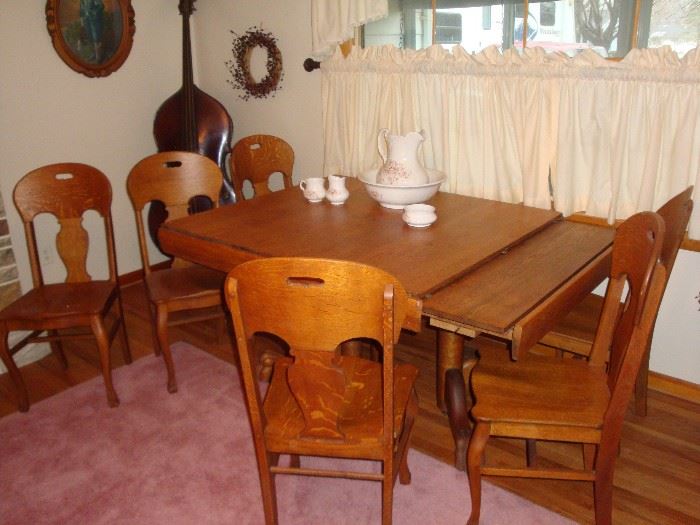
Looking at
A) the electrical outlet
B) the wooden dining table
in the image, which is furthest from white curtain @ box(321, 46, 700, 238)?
the electrical outlet

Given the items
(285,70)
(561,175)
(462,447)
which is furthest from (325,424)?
(285,70)

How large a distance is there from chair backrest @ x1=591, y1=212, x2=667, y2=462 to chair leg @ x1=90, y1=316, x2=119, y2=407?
1.73 meters

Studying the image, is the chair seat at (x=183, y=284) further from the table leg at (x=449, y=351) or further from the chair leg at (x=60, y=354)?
the table leg at (x=449, y=351)

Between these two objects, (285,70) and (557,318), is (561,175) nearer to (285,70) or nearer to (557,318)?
(557,318)

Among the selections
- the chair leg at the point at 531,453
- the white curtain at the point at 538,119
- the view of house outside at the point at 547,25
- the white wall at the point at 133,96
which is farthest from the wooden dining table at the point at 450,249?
the white wall at the point at 133,96

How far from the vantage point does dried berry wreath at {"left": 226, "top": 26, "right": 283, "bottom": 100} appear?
123 inches

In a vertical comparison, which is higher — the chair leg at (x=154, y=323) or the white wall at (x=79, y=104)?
the white wall at (x=79, y=104)

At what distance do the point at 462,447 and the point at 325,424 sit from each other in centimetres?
67

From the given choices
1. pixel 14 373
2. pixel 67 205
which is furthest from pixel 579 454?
pixel 67 205

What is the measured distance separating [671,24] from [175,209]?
199cm

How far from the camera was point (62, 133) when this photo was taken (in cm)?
307

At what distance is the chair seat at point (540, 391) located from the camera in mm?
1520

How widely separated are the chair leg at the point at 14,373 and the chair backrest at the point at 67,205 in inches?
11.6

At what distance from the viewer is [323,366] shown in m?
1.36
